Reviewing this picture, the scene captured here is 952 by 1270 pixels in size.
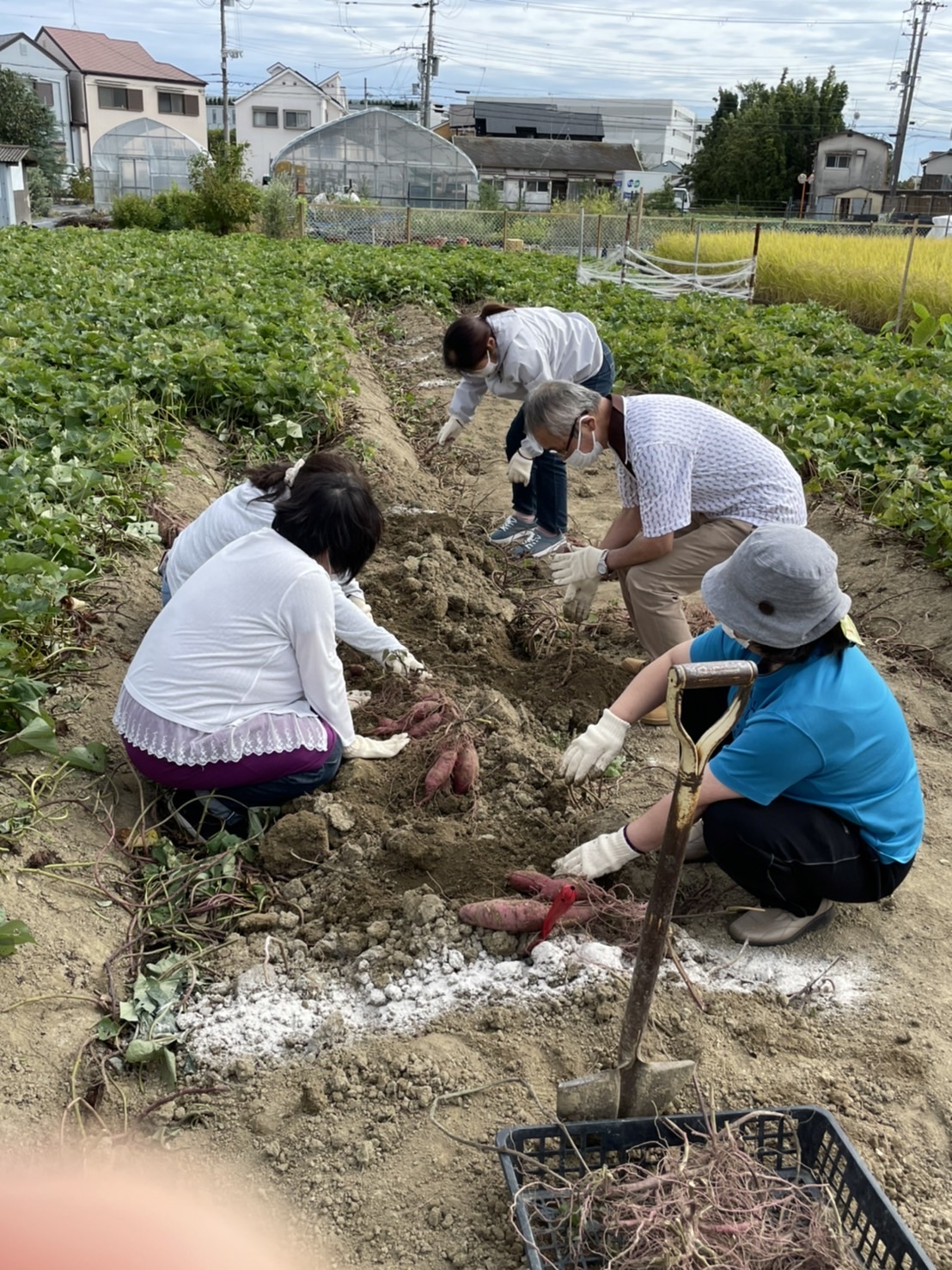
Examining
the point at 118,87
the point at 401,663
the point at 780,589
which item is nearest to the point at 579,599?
the point at 401,663

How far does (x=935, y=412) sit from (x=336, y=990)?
18.3ft

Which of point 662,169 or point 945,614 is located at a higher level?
point 662,169

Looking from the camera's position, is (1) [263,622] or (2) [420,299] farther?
(2) [420,299]

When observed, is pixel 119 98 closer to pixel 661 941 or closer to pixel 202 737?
pixel 202 737

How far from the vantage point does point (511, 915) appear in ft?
8.85

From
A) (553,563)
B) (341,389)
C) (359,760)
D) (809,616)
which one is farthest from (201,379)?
(809,616)

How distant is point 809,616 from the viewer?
2379 millimetres

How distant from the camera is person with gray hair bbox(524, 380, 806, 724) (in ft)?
12.0

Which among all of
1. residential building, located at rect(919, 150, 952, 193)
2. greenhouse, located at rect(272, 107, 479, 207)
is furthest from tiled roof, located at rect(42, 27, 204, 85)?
residential building, located at rect(919, 150, 952, 193)

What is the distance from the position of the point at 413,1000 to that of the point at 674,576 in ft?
6.48

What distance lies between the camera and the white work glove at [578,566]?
13.4 feet

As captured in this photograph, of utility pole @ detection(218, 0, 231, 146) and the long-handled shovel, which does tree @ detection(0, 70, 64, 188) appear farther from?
the long-handled shovel

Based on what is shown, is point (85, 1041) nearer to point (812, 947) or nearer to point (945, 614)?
point (812, 947)

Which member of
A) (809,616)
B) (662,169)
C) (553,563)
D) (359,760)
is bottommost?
(359,760)
